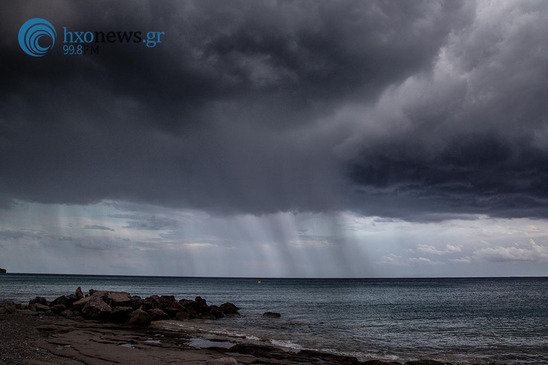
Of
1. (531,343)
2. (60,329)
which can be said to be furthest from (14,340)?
(531,343)

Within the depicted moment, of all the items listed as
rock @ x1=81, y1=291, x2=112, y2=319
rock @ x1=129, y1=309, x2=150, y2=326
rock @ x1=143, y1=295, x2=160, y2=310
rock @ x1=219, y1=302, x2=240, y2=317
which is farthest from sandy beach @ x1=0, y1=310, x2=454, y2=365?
rock @ x1=219, y1=302, x2=240, y2=317

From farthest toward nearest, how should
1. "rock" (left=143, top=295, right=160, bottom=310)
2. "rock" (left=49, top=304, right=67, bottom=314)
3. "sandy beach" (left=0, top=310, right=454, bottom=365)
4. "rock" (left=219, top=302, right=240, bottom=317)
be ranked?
"rock" (left=219, top=302, right=240, bottom=317), "rock" (left=143, top=295, right=160, bottom=310), "rock" (left=49, top=304, right=67, bottom=314), "sandy beach" (left=0, top=310, right=454, bottom=365)

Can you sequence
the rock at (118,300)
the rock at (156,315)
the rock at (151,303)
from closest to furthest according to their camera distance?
the rock at (156,315), the rock at (118,300), the rock at (151,303)

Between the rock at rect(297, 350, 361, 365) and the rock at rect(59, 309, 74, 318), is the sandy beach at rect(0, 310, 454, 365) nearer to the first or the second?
the rock at rect(297, 350, 361, 365)

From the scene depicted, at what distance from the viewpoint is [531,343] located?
2838 cm

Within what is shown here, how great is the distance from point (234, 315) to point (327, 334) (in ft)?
61.2

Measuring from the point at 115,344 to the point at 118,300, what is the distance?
54.3 ft

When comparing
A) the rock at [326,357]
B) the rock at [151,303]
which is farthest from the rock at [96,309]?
the rock at [326,357]

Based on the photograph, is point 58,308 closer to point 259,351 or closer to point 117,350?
point 117,350

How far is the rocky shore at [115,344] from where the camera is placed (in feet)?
57.1

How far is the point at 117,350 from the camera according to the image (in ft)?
64.0

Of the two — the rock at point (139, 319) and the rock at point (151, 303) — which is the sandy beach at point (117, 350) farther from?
the rock at point (151, 303)

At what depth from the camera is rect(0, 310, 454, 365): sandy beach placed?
17.1 meters

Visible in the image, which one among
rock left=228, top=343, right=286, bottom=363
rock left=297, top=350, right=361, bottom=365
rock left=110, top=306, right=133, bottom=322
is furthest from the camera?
rock left=110, top=306, right=133, bottom=322
